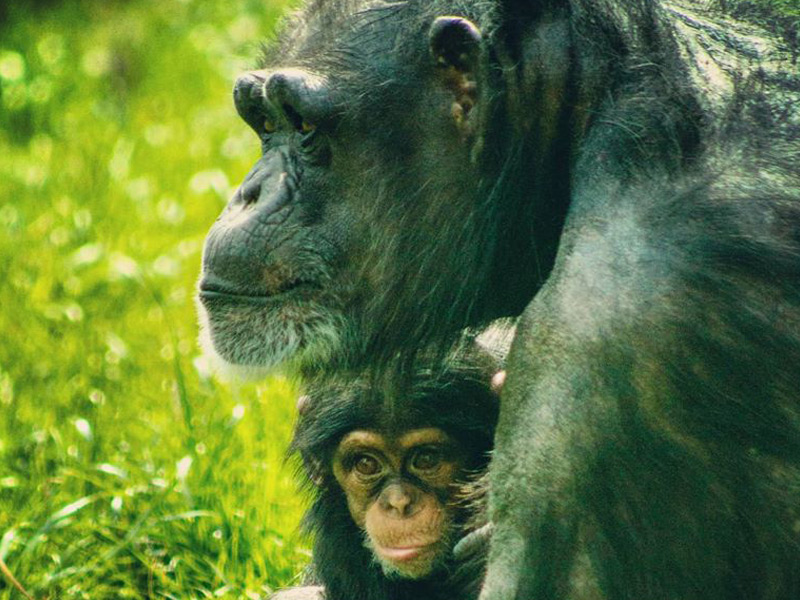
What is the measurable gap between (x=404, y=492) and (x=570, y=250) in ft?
5.20

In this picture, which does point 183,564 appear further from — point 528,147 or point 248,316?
point 528,147

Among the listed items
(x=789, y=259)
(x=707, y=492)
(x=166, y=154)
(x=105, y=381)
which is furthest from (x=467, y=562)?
(x=166, y=154)

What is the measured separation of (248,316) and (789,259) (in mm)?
1733

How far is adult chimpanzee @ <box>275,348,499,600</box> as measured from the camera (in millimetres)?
4855

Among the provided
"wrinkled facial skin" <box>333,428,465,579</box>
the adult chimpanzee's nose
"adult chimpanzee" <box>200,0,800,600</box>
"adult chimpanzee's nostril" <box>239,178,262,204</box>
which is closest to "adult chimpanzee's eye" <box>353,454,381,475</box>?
"wrinkled facial skin" <box>333,428,465,579</box>

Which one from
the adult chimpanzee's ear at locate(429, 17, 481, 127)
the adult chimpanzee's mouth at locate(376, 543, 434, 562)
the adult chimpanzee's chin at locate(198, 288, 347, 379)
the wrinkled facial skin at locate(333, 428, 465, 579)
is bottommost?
the adult chimpanzee's mouth at locate(376, 543, 434, 562)

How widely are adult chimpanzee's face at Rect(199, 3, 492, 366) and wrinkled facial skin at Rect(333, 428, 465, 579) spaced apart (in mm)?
651

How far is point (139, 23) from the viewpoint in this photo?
13.4m

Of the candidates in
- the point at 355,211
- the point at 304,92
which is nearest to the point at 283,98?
the point at 304,92

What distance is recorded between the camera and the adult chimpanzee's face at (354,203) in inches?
164

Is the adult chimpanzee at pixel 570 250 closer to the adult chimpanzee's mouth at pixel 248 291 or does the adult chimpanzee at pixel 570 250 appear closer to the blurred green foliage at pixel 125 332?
the adult chimpanzee's mouth at pixel 248 291

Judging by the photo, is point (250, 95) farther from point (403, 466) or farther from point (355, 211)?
point (403, 466)

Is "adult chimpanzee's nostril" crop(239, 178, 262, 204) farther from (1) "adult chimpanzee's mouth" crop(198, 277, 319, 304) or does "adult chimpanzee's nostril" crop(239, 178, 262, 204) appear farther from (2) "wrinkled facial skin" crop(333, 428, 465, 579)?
(2) "wrinkled facial skin" crop(333, 428, 465, 579)

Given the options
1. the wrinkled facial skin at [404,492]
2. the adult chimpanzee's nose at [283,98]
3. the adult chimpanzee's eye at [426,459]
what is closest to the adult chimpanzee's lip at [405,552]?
the wrinkled facial skin at [404,492]
